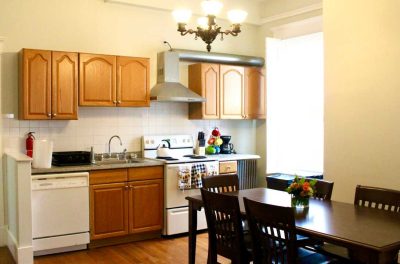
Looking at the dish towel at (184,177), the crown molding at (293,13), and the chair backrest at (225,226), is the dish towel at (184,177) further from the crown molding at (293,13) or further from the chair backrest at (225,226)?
the crown molding at (293,13)

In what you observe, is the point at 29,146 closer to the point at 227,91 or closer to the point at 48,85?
the point at 48,85

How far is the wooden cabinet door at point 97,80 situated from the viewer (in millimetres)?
4992

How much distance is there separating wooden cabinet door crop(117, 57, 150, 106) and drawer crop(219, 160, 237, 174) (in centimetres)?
128

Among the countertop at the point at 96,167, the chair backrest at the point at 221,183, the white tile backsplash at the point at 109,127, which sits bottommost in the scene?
the chair backrest at the point at 221,183

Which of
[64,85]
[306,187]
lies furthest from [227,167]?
[306,187]

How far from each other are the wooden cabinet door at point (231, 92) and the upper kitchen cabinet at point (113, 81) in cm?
121

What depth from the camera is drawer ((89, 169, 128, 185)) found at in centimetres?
485

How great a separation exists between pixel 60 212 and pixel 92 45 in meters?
2.09

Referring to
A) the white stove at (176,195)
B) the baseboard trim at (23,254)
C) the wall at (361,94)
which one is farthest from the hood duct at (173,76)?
the baseboard trim at (23,254)

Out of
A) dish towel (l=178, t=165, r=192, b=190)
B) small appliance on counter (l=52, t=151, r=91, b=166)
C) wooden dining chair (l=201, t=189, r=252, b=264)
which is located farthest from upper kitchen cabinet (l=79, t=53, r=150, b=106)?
wooden dining chair (l=201, t=189, r=252, b=264)

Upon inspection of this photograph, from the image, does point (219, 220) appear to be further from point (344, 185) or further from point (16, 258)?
point (16, 258)

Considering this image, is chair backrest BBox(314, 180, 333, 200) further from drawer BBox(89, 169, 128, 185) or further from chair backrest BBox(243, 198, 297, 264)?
drawer BBox(89, 169, 128, 185)

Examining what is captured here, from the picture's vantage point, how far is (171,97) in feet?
17.7

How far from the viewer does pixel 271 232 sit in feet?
8.96
